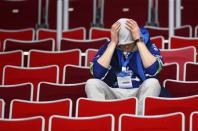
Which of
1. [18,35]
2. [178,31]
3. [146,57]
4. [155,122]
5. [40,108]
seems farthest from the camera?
[18,35]

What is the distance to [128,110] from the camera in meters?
4.84

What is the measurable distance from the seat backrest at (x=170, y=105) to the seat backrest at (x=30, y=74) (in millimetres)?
1148

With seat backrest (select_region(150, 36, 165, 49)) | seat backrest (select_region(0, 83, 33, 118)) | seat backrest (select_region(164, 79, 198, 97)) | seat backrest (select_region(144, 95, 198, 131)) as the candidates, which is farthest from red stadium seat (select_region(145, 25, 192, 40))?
seat backrest (select_region(144, 95, 198, 131))

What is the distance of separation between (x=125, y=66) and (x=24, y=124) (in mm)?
927

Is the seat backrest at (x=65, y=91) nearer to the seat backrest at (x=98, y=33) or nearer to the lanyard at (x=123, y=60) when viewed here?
the lanyard at (x=123, y=60)

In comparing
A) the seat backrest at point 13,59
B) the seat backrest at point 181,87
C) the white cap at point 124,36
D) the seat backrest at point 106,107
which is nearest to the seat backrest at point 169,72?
the seat backrest at point 181,87

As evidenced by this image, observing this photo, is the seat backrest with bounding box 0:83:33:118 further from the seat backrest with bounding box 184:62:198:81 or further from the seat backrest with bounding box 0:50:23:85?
the seat backrest with bounding box 184:62:198:81

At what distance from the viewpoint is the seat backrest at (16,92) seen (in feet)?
17.9

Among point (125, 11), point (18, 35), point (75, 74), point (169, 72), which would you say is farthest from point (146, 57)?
point (125, 11)

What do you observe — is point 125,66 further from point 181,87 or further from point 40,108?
point 40,108

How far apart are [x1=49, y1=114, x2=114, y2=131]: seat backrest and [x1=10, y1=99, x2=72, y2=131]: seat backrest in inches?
12.6

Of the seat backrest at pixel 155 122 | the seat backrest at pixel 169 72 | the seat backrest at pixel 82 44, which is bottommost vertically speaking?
the seat backrest at pixel 155 122

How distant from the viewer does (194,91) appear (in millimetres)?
5305

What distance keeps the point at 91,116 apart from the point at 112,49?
1.99 feet
